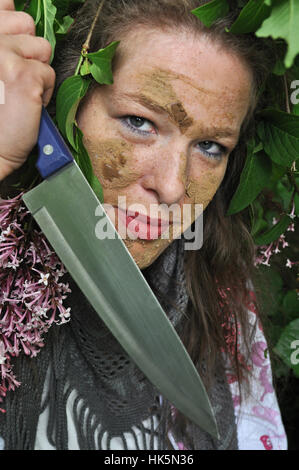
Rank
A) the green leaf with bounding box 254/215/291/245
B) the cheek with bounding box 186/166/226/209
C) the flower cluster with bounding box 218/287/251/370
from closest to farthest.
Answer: the cheek with bounding box 186/166/226/209
the green leaf with bounding box 254/215/291/245
the flower cluster with bounding box 218/287/251/370

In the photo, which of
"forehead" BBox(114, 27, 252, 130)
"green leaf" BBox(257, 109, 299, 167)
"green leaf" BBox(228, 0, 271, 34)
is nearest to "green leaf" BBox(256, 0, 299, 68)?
"green leaf" BBox(228, 0, 271, 34)

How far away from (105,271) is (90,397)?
37 centimetres

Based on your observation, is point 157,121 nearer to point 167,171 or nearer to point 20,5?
point 167,171

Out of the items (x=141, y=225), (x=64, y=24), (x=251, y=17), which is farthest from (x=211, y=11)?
(x=141, y=225)

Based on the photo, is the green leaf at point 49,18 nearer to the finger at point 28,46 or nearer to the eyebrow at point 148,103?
the finger at point 28,46

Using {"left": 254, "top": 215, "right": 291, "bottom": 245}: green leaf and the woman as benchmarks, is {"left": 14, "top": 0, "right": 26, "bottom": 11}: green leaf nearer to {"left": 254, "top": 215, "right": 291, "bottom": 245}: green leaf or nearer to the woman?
the woman

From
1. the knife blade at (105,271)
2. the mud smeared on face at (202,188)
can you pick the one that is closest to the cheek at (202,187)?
the mud smeared on face at (202,188)

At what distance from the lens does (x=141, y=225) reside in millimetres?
1015

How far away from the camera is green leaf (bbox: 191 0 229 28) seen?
0.91m

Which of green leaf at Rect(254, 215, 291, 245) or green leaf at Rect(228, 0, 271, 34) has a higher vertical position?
green leaf at Rect(228, 0, 271, 34)

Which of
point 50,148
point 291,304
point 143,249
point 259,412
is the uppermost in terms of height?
point 50,148

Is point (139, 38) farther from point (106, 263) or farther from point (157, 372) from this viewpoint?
point (157, 372)

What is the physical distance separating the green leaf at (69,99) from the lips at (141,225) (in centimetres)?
18

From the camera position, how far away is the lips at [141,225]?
100 centimetres
